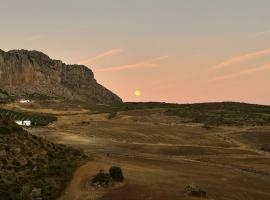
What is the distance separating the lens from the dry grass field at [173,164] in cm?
3522

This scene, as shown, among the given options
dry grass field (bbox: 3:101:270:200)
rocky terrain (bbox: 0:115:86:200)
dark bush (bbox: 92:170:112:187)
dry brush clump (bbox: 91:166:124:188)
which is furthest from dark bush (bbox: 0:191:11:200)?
dark bush (bbox: 92:170:112:187)

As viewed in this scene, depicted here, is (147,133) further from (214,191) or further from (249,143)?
(214,191)

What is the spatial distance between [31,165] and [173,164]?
16.4 metres

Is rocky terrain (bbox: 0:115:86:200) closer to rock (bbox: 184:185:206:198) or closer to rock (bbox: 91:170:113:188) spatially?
rock (bbox: 91:170:113:188)

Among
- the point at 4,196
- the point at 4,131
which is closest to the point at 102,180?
the point at 4,196

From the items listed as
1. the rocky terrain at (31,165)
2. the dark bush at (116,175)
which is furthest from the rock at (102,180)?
the rocky terrain at (31,165)

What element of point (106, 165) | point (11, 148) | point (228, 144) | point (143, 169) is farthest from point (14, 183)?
point (228, 144)

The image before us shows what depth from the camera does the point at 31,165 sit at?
41.5 m

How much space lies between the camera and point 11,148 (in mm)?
43781

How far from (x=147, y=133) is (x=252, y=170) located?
143 ft

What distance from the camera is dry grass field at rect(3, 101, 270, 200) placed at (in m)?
35.2

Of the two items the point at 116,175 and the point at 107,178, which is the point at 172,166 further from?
the point at 107,178

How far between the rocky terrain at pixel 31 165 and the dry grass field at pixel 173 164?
141 centimetres

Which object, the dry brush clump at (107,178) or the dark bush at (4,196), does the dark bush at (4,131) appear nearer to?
the dark bush at (4,196)
